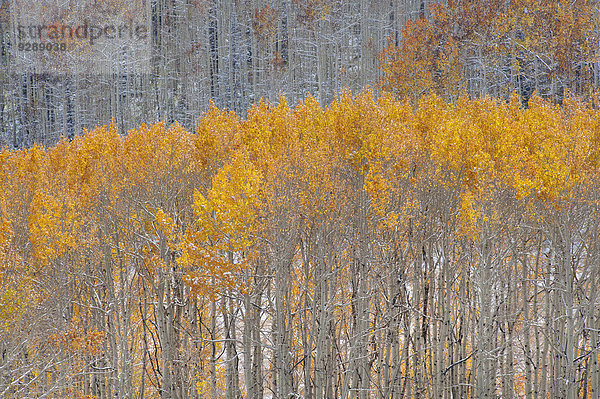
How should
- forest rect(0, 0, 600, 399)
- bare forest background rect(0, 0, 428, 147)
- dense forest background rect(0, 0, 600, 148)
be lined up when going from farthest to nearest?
bare forest background rect(0, 0, 428, 147)
dense forest background rect(0, 0, 600, 148)
forest rect(0, 0, 600, 399)

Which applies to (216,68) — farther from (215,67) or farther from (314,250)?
(314,250)

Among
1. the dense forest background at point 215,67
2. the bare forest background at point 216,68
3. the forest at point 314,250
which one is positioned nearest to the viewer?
the forest at point 314,250

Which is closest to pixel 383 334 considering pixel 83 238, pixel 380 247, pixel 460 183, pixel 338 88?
pixel 380 247

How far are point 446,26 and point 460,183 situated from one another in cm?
2678

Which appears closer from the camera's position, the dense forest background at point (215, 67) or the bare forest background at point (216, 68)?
the dense forest background at point (215, 67)

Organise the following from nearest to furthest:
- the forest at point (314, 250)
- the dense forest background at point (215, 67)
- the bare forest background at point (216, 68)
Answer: the forest at point (314, 250)
the dense forest background at point (215, 67)
the bare forest background at point (216, 68)

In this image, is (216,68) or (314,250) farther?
(216,68)

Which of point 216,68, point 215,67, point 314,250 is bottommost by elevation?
point 314,250

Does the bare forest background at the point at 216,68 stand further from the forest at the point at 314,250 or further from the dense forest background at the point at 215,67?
the forest at the point at 314,250

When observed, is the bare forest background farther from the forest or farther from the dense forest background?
the forest

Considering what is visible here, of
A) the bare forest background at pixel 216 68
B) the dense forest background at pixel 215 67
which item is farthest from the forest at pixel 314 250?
the bare forest background at pixel 216 68

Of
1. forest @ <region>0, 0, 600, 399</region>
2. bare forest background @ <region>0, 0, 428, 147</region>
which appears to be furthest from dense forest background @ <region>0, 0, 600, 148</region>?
forest @ <region>0, 0, 600, 399</region>

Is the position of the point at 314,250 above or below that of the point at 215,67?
below

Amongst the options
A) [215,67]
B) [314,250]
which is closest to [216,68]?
[215,67]
